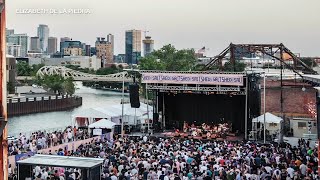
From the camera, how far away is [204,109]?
34.8 m

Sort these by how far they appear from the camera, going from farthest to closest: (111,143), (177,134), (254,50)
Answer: (254,50) < (177,134) < (111,143)

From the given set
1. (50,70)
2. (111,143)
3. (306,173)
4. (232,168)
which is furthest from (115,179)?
(50,70)

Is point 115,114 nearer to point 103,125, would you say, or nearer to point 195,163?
point 103,125

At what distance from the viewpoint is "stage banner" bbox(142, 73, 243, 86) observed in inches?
1206

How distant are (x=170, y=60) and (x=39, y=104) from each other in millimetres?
20498

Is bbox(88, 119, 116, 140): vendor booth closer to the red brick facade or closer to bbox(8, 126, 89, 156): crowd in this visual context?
bbox(8, 126, 89, 156): crowd

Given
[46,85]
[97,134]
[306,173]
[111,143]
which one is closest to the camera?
[306,173]

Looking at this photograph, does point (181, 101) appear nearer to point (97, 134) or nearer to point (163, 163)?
point (97, 134)

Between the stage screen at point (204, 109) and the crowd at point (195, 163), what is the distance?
12.4 m

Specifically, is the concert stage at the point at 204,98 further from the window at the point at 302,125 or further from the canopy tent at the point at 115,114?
the window at the point at 302,125

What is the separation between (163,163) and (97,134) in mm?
12998

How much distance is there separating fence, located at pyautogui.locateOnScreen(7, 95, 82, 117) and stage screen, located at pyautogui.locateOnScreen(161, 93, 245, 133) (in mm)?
37524

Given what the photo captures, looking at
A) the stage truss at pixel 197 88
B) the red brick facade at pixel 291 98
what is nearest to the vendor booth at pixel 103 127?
the stage truss at pixel 197 88

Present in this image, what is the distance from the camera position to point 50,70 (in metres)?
141
